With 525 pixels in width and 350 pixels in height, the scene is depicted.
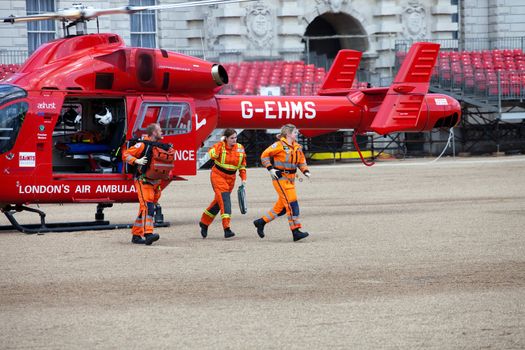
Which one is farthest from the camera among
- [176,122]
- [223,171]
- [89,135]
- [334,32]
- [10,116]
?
[334,32]

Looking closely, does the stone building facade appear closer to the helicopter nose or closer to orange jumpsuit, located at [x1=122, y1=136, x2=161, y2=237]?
the helicopter nose

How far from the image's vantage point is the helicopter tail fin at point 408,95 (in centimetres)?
1973

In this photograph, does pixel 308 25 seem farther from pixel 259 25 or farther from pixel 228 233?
pixel 228 233

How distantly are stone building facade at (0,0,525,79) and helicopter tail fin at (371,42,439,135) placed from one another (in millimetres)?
16446

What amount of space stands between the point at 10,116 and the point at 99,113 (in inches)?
67.9

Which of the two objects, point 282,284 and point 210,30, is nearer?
point 282,284

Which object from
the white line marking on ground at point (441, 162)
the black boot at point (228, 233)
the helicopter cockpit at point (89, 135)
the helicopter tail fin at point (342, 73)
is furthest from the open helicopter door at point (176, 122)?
the white line marking on ground at point (441, 162)

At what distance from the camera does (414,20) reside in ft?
134

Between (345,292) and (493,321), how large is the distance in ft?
6.36

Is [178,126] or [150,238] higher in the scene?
[178,126]

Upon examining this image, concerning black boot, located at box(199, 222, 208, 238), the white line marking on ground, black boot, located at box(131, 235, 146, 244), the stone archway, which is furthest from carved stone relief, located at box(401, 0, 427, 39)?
black boot, located at box(131, 235, 146, 244)

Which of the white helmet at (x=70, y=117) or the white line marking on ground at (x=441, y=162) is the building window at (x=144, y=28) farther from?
the white helmet at (x=70, y=117)

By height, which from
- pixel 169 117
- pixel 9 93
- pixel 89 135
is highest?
pixel 9 93

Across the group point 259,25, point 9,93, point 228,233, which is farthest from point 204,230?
point 259,25
